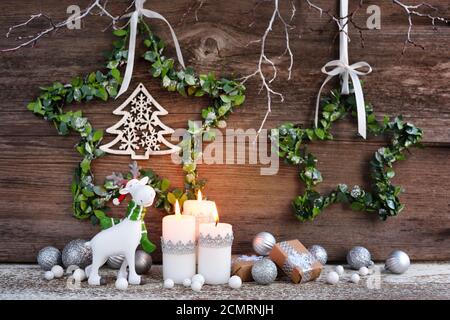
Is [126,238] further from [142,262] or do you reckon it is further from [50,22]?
[50,22]

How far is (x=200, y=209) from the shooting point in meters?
1.53

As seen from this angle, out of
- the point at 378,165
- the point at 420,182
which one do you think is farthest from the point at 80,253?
the point at 420,182

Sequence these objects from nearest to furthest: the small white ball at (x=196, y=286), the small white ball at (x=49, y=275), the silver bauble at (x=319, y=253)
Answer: the small white ball at (x=196, y=286) → the small white ball at (x=49, y=275) → the silver bauble at (x=319, y=253)

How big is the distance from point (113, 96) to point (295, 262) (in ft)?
2.24

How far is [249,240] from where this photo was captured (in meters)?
1.67

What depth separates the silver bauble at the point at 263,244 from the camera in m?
1.55

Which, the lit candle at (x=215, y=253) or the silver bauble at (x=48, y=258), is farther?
the silver bauble at (x=48, y=258)

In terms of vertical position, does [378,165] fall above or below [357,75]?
below

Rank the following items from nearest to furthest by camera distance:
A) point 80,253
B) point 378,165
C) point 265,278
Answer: point 265,278 → point 80,253 → point 378,165

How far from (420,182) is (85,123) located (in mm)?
976

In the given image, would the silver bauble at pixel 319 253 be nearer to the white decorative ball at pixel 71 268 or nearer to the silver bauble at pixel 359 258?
the silver bauble at pixel 359 258

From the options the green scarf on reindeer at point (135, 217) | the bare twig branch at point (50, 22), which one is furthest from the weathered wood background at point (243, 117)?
the green scarf on reindeer at point (135, 217)

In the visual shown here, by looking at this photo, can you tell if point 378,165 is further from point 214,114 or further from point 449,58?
point 214,114

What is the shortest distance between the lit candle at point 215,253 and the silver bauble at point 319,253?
267 mm
